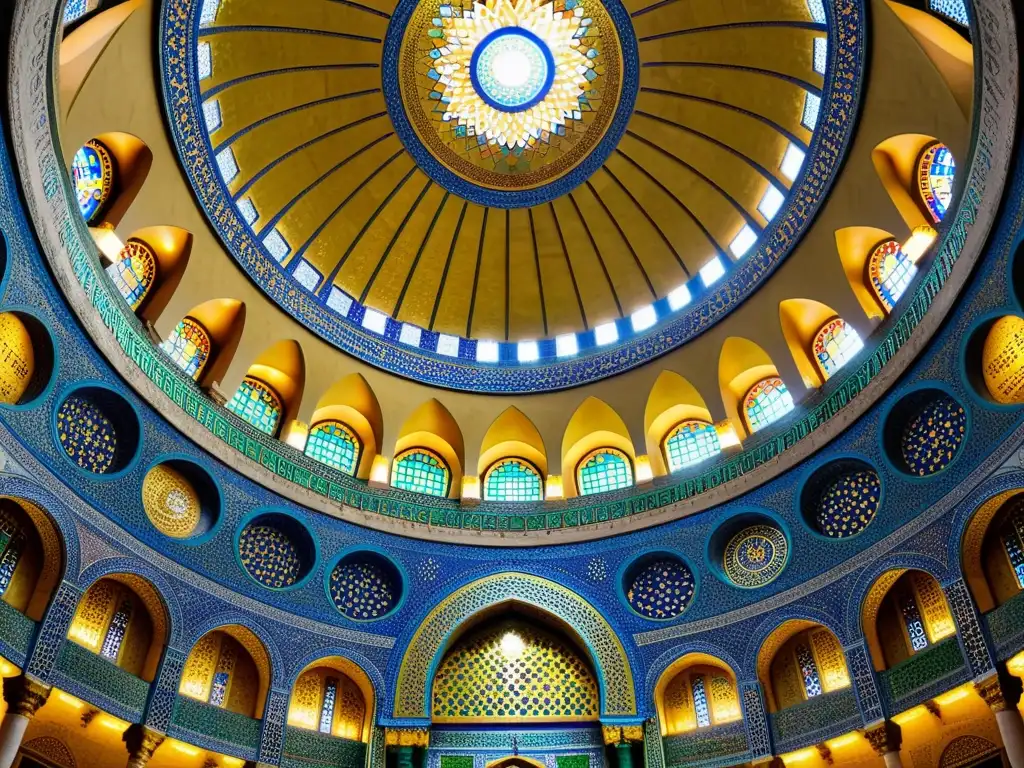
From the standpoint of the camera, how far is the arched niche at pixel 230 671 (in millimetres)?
12648

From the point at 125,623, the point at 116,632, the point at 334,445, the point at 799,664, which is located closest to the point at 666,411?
the point at 799,664

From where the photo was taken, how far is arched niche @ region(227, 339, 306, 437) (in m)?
15.4

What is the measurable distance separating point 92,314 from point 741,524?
1101 centimetres

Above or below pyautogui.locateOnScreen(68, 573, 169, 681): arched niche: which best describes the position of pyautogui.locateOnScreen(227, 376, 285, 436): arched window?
above

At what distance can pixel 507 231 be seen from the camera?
18.2m

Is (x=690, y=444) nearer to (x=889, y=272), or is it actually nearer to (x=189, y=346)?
(x=889, y=272)

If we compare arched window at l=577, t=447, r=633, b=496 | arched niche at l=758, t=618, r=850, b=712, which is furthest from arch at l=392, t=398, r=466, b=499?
arched niche at l=758, t=618, r=850, b=712

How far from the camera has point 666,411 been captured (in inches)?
660

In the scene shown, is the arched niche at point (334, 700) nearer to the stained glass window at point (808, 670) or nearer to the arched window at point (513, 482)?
the arched window at point (513, 482)

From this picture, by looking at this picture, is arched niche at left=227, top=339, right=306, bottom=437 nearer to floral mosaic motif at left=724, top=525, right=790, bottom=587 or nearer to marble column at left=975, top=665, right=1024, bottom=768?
floral mosaic motif at left=724, top=525, right=790, bottom=587

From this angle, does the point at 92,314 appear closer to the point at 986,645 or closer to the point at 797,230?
the point at 797,230

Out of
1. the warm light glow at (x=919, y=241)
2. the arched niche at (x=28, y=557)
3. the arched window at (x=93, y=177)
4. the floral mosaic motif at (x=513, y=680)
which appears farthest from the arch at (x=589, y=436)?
the arched window at (x=93, y=177)

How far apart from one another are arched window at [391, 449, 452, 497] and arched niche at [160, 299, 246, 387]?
4.02 m

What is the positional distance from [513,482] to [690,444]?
375cm
